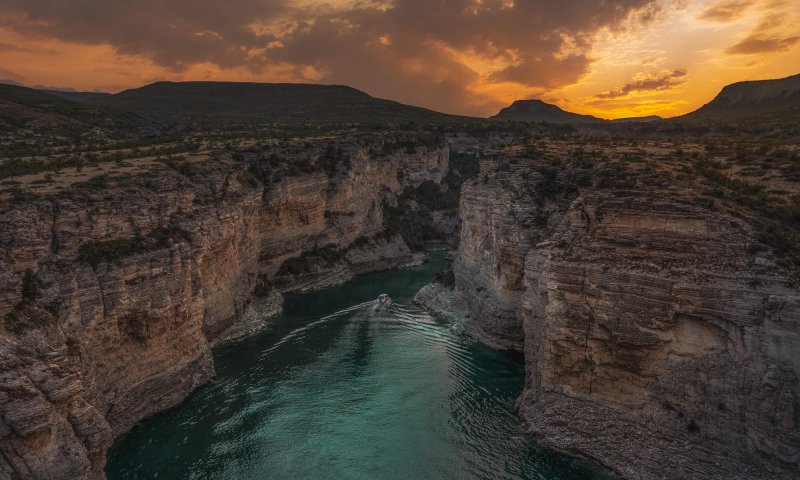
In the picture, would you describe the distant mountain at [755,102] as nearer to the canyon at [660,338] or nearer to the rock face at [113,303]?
the canyon at [660,338]

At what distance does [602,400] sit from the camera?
24.5m

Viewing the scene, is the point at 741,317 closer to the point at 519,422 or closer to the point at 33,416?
the point at 519,422

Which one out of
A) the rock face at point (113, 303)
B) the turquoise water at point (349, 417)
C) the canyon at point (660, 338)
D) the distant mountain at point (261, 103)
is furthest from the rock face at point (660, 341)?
the distant mountain at point (261, 103)

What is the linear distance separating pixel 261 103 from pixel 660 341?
438ft

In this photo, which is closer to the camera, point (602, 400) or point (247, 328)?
point (602, 400)

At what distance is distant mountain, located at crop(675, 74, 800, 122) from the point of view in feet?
241

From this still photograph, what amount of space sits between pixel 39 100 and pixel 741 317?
90.6 m

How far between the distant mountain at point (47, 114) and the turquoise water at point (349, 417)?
42679 millimetres

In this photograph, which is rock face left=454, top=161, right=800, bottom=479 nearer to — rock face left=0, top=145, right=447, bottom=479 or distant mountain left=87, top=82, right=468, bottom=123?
rock face left=0, top=145, right=447, bottom=479

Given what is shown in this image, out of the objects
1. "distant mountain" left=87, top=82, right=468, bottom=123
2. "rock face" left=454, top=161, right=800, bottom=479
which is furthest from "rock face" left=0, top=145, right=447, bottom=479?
"distant mountain" left=87, top=82, right=468, bottom=123

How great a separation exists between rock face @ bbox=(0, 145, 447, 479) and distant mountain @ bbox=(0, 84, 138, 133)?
30.1m

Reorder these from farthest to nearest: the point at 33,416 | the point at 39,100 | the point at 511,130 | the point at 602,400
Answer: the point at 511,130 < the point at 39,100 < the point at 602,400 < the point at 33,416

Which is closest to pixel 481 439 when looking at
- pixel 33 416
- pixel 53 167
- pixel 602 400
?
Result: pixel 602 400

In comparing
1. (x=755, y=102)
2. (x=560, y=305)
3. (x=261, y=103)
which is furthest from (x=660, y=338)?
(x=261, y=103)
